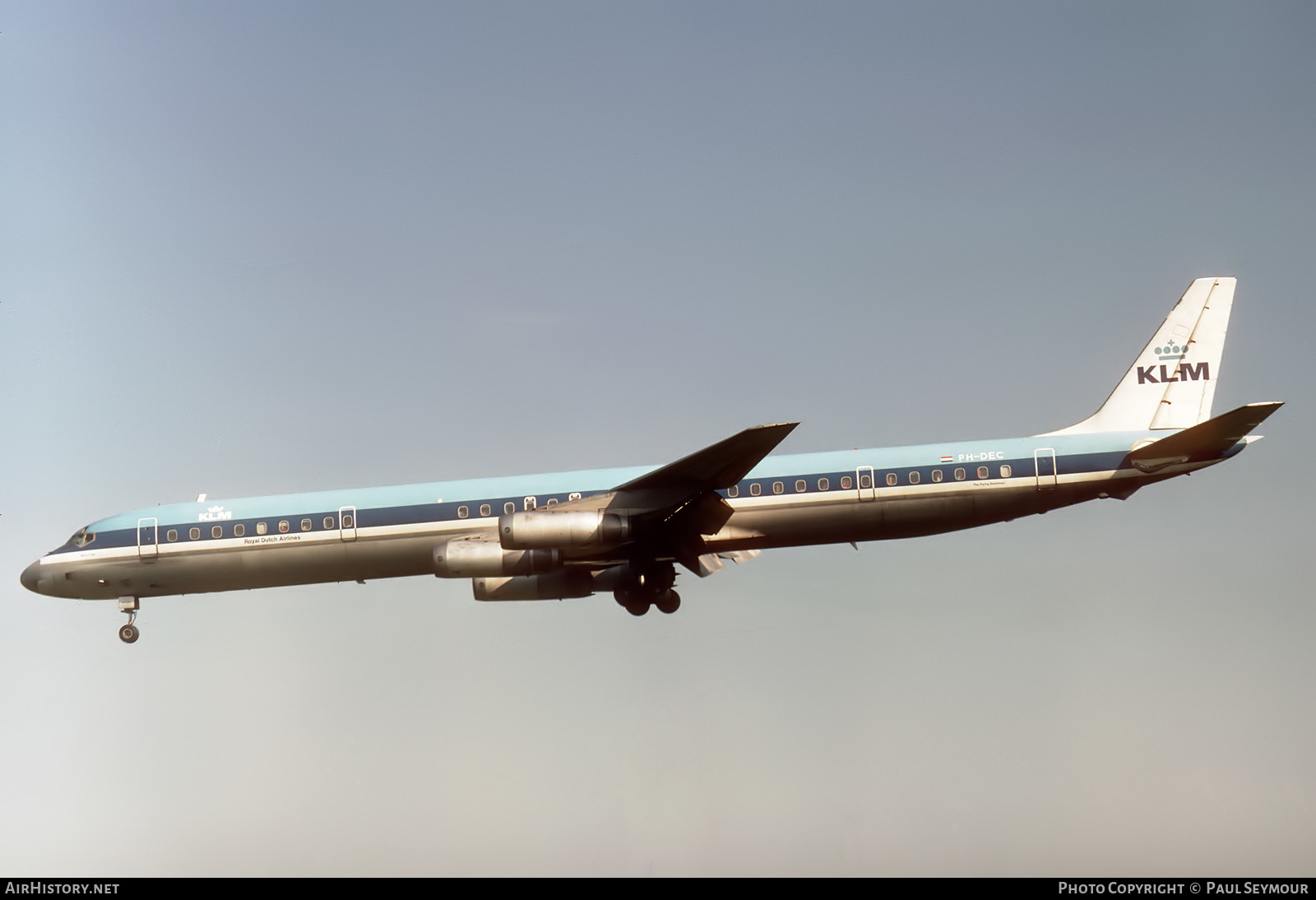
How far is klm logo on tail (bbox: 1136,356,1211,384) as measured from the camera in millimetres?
37719

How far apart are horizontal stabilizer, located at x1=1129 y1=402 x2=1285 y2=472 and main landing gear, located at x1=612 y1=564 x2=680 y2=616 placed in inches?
455

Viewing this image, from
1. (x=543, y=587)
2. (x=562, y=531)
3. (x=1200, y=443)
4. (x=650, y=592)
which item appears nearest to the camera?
(x=562, y=531)

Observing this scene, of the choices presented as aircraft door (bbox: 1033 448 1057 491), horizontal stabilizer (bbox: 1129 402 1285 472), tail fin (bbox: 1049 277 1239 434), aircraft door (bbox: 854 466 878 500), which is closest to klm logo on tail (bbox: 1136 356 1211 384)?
tail fin (bbox: 1049 277 1239 434)

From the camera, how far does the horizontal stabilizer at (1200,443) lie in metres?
33.3

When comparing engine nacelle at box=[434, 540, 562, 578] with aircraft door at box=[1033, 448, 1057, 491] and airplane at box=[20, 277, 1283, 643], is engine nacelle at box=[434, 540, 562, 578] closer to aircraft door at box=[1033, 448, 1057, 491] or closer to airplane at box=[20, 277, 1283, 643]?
airplane at box=[20, 277, 1283, 643]

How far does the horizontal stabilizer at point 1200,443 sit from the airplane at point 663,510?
43 millimetres

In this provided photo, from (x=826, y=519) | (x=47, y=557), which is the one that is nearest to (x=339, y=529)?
(x=47, y=557)

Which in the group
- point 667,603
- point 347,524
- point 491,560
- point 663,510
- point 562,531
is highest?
point 347,524

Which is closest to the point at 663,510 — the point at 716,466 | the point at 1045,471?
the point at 716,466

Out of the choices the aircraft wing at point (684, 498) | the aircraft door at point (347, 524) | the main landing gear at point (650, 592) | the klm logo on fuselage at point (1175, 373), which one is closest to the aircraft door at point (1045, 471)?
the klm logo on fuselage at point (1175, 373)

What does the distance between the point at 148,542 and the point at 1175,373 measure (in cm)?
2630

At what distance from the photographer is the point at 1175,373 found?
37781 millimetres

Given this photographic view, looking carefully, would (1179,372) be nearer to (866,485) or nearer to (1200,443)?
(1200,443)
